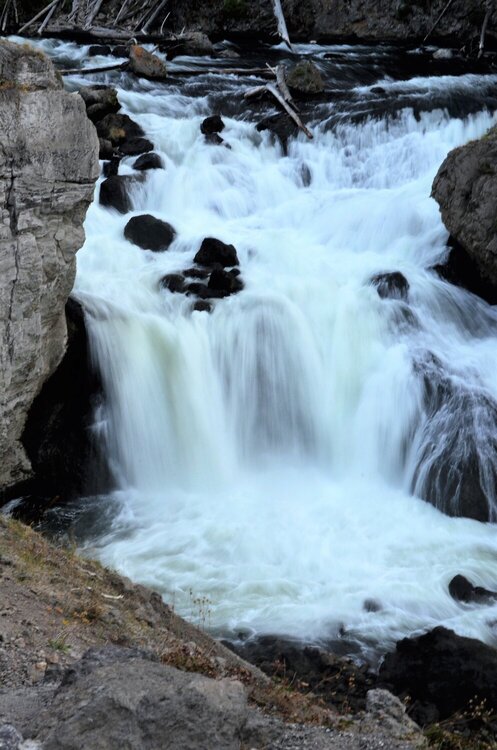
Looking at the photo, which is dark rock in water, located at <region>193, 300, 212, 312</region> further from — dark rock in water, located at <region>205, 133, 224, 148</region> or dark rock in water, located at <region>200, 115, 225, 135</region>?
dark rock in water, located at <region>200, 115, 225, 135</region>

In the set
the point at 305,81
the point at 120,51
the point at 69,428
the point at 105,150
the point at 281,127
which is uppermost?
the point at 120,51

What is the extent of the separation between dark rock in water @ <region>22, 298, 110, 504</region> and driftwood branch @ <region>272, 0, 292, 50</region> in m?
21.3

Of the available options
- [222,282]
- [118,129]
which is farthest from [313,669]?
[118,129]

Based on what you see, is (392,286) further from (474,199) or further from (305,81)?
(305,81)

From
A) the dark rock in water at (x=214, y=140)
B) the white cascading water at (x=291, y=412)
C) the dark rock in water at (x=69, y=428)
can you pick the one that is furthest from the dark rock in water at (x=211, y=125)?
the dark rock in water at (x=69, y=428)

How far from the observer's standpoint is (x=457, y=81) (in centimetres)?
2295

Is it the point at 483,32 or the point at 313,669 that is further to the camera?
the point at 483,32

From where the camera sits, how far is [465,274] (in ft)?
47.6

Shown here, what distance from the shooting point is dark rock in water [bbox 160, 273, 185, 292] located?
13.0 m

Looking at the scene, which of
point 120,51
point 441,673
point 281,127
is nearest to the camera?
point 441,673

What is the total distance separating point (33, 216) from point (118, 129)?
928cm

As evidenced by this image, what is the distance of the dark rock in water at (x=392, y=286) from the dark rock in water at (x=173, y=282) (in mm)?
3402

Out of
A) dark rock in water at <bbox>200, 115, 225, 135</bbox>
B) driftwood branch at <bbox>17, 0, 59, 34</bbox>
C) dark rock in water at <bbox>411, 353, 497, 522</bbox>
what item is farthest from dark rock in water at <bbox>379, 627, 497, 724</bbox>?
driftwood branch at <bbox>17, 0, 59, 34</bbox>

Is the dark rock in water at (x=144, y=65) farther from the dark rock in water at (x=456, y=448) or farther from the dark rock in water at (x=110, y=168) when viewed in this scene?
the dark rock in water at (x=456, y=448)
